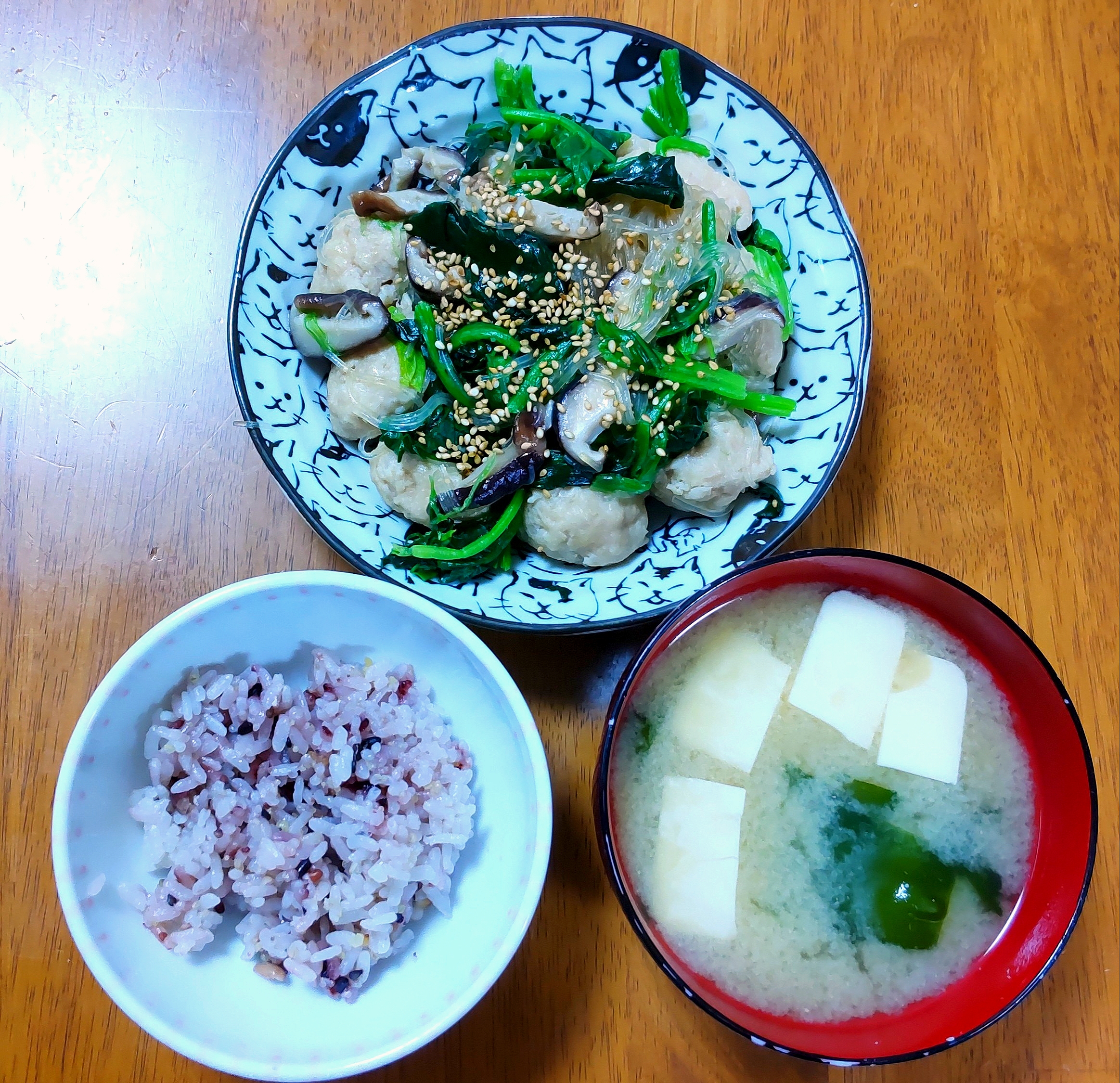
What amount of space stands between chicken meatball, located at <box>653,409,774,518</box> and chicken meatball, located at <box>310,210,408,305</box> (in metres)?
0.57

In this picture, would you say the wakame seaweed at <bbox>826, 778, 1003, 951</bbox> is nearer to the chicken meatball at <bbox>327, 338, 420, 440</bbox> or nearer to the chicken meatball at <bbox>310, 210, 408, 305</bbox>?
the chicken meatball at <bbox>327, 338, 420, 440</bbox>

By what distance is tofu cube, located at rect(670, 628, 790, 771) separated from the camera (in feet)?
→ 4.27

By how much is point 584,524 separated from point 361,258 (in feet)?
1.89

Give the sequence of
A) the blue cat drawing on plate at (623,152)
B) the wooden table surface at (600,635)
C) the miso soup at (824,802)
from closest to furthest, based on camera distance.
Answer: the miso soup at (824,802), the blue cat drawing on plate at (623,152), the wooden table surface at (600,635)

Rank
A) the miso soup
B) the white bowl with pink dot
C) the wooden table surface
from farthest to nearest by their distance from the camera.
Answer: the wooden table surface → the miso soup → the white bowl with pink dot

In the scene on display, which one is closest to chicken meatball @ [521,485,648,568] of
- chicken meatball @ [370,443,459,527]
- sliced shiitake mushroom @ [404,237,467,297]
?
chicken meatball @ [370,443,459,527]

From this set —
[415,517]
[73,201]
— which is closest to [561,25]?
[415,517]

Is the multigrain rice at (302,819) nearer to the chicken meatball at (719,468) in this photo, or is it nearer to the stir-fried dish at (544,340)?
the stir-fried dish at (544,340)

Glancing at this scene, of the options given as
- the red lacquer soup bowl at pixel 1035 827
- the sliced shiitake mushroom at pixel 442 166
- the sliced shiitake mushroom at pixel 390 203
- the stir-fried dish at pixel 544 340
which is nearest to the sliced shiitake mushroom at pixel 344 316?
the stir-fried dish at pixel 544 340

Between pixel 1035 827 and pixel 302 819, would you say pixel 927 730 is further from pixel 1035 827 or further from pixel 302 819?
pixel 302 819

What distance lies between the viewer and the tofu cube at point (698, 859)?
49.3 inches

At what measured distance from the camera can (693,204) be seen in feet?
4.66

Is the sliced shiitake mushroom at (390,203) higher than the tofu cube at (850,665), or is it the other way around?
the sliced shiitake mushroom at (390,203)

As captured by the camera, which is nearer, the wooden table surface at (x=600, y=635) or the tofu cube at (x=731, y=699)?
the tofu cube at (x=731, y=699)
